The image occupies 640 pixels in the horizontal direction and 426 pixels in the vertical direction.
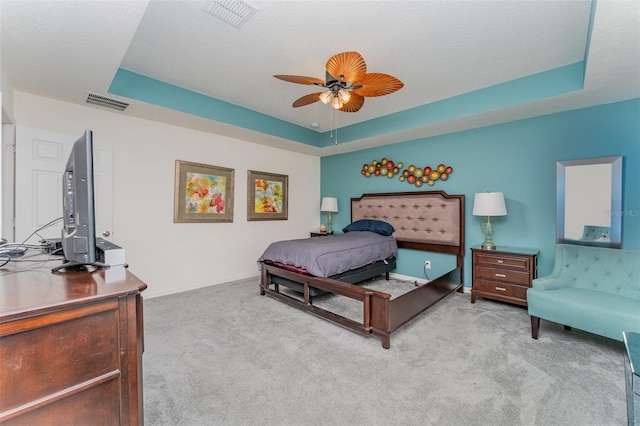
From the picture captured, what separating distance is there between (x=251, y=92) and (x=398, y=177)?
8.85ft

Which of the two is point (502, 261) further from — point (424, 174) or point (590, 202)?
point (424, 174)

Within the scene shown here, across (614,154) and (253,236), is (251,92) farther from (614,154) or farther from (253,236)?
(614,154)

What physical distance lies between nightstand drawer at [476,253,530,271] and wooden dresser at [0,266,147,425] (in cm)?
357

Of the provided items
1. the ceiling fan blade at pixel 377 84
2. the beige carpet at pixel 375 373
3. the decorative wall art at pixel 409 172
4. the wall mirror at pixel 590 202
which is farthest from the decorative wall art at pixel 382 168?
the beige carpet at pixel 375 373

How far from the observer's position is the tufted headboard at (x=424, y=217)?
4047mm

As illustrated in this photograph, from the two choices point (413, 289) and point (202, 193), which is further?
point (202, 193)

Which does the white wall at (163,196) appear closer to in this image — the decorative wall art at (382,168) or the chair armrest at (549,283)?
the decorative wall art at (382,168)

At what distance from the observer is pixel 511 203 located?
3.65 metres

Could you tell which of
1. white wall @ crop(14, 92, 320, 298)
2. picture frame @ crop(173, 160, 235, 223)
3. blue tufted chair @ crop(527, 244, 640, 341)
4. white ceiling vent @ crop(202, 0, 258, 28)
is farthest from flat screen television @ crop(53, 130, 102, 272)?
blue tufted chair @ crop(527, 244, 640, 341)

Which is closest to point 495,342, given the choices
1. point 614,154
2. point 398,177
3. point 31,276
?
point 614,154

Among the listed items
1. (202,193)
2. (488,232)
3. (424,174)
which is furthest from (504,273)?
(202,193)

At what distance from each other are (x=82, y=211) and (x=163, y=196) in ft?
9.17

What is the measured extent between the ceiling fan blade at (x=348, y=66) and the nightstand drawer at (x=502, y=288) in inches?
110

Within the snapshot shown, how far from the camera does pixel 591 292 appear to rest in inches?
97.8
